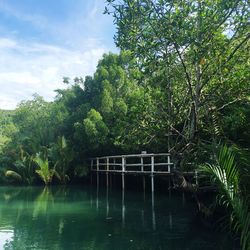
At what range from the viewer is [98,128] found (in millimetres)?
18953

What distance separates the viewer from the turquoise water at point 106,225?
7070 millimetres

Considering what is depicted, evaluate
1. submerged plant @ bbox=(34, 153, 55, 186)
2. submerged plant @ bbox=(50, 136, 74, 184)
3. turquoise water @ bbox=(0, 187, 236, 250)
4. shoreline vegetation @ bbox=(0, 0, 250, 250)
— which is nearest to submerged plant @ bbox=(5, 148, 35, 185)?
submerged plant @ bbox=(34, 153, 55, 186)

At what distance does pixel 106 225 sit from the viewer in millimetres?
8938

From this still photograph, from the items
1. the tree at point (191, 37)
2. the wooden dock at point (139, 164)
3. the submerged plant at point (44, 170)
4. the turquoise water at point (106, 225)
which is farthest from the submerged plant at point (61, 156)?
the tree at point (191, 37)

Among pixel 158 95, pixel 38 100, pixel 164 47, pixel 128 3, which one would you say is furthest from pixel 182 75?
pixel 38 100

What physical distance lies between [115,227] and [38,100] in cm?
3064

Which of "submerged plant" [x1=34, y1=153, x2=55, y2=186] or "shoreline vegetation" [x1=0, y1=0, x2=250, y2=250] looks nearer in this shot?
"shoreline vegetation" [x1=0, y1=0, x2=250, y2=250]

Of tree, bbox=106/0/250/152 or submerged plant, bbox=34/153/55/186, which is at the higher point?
tree, bbox=106/0/250/152

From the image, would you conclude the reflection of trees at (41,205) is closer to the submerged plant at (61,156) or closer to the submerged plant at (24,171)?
the submerged plant at (61,156)

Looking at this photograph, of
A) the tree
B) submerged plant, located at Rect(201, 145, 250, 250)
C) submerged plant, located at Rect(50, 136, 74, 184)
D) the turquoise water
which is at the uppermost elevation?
the tree

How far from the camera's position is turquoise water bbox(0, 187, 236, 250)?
7.07 metres

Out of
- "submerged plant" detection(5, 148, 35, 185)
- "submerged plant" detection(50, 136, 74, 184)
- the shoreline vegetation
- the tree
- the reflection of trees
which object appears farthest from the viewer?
"submerged plant" detection(5, 148, 35, 185)

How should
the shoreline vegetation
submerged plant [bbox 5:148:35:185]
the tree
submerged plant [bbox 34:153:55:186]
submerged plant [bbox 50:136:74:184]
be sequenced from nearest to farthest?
the shoreline vegetation < the tree < submerged plant [bbox 34:153:55:186] < submerged plant [bbox 50:136:74:184] < submerged plant [bbox 5:148:35:185]

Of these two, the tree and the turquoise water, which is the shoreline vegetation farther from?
the turquoise water
